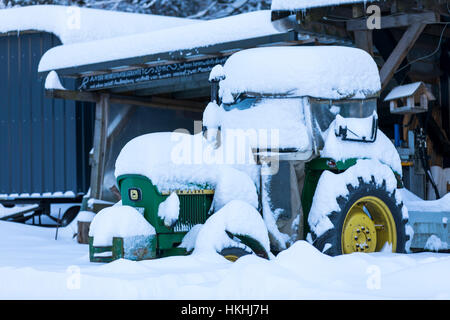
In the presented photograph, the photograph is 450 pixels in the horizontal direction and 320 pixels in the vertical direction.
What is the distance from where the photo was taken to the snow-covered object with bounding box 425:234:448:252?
7234mm

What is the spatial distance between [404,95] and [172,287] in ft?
21.8

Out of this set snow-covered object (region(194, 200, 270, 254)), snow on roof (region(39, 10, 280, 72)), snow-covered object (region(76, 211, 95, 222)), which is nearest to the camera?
snow-covered object (region(194, 200, 270, 254))

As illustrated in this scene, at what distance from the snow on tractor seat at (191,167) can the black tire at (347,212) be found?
26.9 inches

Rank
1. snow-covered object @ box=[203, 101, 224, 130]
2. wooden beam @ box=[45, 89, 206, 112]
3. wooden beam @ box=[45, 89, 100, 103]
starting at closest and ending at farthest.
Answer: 1. snow-covered object @ box=[203, 101, 224, 130]
2. wooden beam @ box=[45, 89, 100, 103]
3. wooden beam @ box=[45, 89, 206, 112]

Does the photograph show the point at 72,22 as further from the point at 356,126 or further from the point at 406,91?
the point at 356,126

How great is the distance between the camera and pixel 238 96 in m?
6.23

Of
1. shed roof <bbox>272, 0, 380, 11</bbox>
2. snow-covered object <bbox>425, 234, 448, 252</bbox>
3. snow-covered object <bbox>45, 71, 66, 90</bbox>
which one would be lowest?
snow-covered object <bbox>425, 234, 448, 252</bbox>

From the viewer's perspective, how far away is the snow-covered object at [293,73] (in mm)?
6145

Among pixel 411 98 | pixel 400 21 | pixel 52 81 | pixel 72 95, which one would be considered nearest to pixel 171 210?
pixel 400 21

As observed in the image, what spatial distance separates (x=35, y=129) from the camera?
1376 cm

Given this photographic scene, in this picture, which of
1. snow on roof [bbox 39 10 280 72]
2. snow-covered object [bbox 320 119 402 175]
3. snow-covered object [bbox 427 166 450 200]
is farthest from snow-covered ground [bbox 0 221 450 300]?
snow-covered object [bbox 427 166 450 200]

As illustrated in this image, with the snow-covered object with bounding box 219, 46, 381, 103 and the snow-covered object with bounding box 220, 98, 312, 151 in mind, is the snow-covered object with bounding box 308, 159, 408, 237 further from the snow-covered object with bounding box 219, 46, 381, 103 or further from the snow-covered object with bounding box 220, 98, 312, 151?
the snow-covered object with bounding box 219, 46, 381, 103

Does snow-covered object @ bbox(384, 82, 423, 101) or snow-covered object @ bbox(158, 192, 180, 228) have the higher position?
snow-covered object @ bbox(384, 82, 423, 101)

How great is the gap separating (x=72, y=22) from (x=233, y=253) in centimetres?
858
